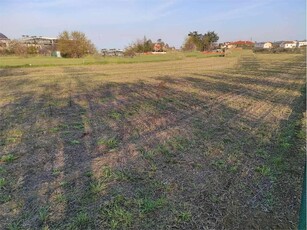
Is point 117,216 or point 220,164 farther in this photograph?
point 220,164

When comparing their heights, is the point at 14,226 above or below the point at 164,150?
above

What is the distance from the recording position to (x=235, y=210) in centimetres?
372

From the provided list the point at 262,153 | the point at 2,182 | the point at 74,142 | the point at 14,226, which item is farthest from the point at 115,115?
the point at 14,226

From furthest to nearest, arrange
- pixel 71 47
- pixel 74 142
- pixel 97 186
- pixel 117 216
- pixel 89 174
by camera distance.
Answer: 1. pixel 71 47
2. pixel 74 142
3. pixel 89 174
4. pixel 97 186
5. pixel 117 216

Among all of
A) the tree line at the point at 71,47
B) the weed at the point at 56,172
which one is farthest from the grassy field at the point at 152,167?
the tree line at the point at 71,47

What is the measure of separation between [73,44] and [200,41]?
5175 centimetres

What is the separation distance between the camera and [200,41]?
102 metres

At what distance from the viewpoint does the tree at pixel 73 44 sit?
67750 millimetres

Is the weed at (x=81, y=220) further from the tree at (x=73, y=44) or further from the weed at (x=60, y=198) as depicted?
the tree at (x=73, y=44)

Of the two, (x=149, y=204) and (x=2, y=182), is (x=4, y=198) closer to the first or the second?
(x=2, y=182)

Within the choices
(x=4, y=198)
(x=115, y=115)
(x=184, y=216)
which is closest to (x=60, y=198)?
(x=4, y=198)

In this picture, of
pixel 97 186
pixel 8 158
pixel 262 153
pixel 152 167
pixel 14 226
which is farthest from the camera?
pixel 262 153

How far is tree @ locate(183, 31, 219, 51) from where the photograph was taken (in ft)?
334

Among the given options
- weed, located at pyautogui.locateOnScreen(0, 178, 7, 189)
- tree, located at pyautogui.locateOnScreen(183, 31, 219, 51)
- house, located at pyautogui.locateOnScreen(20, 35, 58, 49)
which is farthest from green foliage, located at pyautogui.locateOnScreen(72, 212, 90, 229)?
tree, located at pyautogui.locateOnScreen(183, 31, 219, 51)
